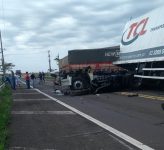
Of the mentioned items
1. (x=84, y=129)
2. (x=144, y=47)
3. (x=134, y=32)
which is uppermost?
(x=134, y=32)

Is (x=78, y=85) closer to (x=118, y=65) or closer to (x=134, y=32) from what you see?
(x=118, y=65)

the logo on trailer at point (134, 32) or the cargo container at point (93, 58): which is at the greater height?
the logo on trailer at point (134, 32)

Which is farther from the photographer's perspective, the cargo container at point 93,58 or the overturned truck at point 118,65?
the cargo container at point 93,58

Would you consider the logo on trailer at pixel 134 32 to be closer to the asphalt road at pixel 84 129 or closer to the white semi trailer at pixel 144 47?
the white semi trailer at pixel 144 47

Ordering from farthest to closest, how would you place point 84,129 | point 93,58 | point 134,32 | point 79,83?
point 79,83 < point 93,58 < point 134,32 < point 84,129

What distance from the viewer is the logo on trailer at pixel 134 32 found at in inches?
827

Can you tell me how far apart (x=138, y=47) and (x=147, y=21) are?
1.30 metres

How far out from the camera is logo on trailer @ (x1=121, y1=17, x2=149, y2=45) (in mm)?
20994

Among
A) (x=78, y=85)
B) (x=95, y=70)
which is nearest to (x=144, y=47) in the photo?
(x=95, y=70)

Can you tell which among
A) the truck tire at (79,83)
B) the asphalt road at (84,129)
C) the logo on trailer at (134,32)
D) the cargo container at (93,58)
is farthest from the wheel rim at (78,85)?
the asphalt road at (84,129)

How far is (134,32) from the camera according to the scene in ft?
72.3

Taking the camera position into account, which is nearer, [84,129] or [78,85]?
[84,129]

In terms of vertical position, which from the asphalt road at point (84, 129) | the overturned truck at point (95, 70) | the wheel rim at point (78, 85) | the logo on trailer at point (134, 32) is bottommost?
the asphalt road at point (84, 129)

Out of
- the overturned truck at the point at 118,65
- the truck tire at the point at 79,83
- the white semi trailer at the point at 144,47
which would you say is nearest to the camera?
the white semi trailer at the point at 144,47
